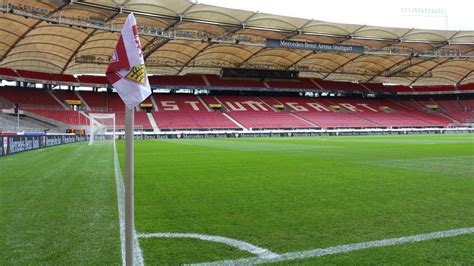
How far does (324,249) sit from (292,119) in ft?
184

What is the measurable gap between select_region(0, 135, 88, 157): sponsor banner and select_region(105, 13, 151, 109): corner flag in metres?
17.6

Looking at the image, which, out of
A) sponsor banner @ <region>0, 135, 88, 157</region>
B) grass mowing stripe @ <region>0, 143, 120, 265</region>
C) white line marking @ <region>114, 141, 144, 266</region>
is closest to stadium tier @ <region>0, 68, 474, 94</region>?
sponsor banner @ <region>0, 135, 88, 157</region>

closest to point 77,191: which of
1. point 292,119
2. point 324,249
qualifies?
point 324,249

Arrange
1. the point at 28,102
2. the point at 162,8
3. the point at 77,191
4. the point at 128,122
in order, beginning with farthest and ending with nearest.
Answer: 1. the point at 28,102
2. the point at 162,8
3. the point at 77,191
4. the point at 128,122

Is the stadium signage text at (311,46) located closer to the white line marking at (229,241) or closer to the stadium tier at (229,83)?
the stadium tier at (229,83)

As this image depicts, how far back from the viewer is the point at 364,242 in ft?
13.7

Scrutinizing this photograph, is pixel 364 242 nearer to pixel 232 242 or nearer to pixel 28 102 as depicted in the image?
pixel 232 242

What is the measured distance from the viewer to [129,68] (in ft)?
9.50

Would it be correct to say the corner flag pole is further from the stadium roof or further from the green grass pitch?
the stadium roof

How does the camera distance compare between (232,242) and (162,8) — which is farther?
(162,8)

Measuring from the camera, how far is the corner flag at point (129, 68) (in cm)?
288

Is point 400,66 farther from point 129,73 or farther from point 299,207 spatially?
point 129,73

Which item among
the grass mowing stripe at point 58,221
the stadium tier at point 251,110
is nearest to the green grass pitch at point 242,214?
the grass mowing stripe at point 58,221

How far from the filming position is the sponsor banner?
18.3m
